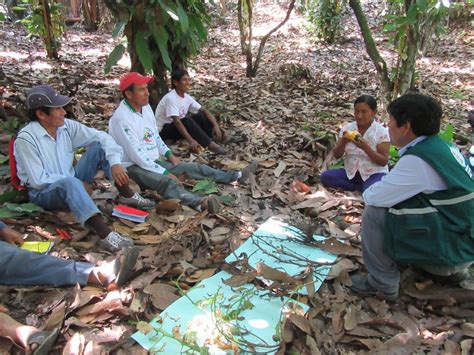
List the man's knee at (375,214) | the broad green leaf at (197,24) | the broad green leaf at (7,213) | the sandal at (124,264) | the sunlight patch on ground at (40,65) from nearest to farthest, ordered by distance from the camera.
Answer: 1. the man's knee at (375,214)
2. the sandal at (124,264)
3. the broad green leaf at (7,213)
4. the broad green leaf at (197,24)
5. the sunlight patch on ground at (40,65)

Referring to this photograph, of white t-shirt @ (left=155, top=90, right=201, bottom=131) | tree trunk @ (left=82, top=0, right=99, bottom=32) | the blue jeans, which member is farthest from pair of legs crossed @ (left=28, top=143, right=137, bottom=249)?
tree trunk @ (left=82, top=0, right=99, bottom=32)

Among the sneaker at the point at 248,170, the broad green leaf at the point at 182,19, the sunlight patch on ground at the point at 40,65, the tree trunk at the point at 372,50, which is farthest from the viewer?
the sunlight patch on ground at the point at 40,65

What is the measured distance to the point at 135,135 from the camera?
357 centimetres

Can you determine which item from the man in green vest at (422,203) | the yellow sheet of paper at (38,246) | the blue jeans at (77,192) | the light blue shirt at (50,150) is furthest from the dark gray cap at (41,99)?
the man in green vest at (422,203)

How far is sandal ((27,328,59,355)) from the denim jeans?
0.48 m

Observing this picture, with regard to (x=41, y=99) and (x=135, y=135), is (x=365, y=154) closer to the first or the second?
(x=135, y=135)

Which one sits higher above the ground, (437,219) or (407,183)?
(407,183)

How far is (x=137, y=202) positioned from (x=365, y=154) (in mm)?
2047

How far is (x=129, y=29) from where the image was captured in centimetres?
484

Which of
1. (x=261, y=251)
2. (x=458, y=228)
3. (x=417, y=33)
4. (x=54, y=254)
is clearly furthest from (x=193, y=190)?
(x=417, y=33)

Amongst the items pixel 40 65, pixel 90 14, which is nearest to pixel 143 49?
pixel 40 65

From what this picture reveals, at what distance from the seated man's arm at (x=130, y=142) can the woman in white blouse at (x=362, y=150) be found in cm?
173

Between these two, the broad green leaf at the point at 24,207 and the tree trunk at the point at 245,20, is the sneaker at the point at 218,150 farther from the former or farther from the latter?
the tree trunk at the point at 245,20

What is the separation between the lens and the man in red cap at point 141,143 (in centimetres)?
350
